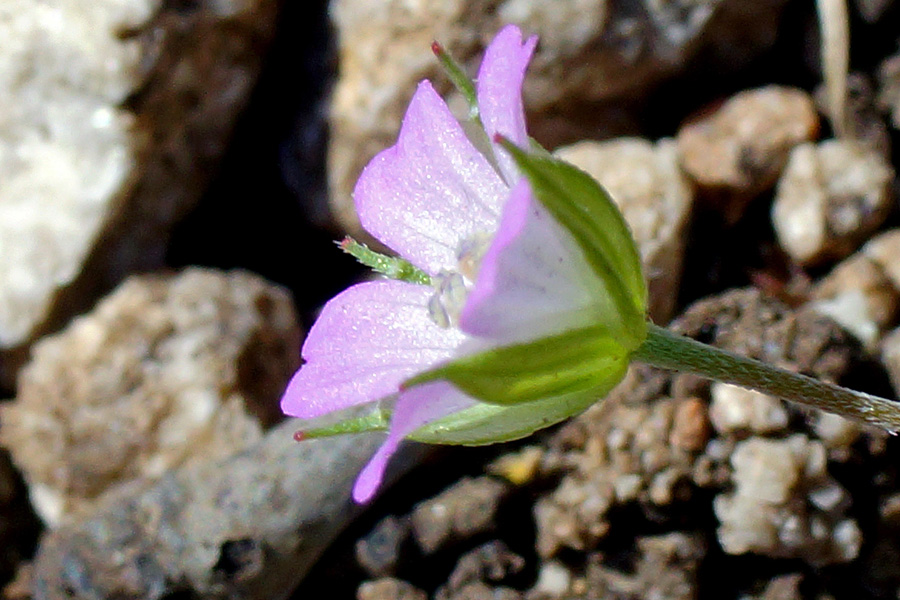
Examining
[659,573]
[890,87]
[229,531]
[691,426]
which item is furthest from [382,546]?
[890,87]

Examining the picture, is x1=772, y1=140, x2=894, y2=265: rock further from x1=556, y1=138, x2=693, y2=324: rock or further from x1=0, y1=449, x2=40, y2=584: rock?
x1=0, y1=449, x2=40, y2=584: rock

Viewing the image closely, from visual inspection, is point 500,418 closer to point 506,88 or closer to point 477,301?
point 477,301

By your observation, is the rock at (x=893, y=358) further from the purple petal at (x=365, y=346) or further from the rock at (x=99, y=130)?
the rock at (x=99, y=130)

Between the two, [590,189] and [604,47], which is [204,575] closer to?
[590,189]

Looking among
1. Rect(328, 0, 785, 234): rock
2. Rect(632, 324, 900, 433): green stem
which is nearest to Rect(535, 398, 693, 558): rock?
Rect(632, 324, 900, 433): green stem

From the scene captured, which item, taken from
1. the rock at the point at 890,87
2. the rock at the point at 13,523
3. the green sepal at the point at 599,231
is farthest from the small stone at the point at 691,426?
the rock at the point at 13,523

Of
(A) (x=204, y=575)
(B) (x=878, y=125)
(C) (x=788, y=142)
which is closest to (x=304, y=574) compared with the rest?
(A) (x=204, y=575)

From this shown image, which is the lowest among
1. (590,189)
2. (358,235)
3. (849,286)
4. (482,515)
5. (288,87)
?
(849,286)
